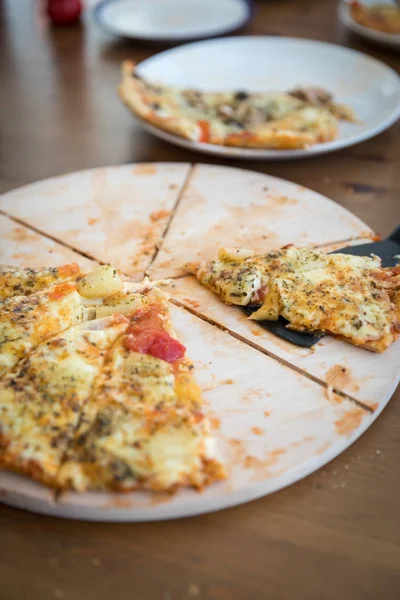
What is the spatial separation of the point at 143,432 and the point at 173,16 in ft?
12.6

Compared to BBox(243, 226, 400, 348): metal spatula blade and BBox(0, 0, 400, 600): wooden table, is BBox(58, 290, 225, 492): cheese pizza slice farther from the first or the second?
BBox(243, 226, 400, 348): metal spatula blade

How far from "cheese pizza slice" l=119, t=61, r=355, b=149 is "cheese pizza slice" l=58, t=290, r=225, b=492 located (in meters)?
1.46

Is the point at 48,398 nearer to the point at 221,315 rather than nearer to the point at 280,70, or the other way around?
the point at 221,315

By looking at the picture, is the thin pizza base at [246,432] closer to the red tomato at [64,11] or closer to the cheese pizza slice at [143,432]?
the cheese pizza slice at [143,432]

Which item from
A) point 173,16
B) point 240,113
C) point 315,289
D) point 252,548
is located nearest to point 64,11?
point 173,16

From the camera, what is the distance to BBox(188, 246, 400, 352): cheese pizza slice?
87.0 inches

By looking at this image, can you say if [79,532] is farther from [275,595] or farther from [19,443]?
[275,595]

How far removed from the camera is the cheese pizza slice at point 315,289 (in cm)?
221

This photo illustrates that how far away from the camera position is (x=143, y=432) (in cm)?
178

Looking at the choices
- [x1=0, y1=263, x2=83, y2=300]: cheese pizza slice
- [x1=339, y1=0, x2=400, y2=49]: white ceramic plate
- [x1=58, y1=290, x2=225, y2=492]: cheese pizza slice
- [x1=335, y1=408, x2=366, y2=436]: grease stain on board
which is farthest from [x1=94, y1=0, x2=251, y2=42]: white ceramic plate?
[x1=335, y1=408, x2=366, y2=436]: grease stain on board

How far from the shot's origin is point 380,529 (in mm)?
1763

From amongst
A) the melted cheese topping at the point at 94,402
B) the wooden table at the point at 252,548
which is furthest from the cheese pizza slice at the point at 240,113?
the wooden table at the point at 252,548

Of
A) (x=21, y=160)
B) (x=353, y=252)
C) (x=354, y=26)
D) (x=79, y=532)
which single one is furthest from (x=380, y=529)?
(x=354, y=26)

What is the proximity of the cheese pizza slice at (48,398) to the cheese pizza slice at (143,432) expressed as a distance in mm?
35
